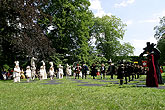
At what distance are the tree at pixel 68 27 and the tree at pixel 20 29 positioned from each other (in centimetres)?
716

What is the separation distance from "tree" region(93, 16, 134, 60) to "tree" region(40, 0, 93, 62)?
1994 cm

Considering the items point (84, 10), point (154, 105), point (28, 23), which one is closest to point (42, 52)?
point (28, 23)

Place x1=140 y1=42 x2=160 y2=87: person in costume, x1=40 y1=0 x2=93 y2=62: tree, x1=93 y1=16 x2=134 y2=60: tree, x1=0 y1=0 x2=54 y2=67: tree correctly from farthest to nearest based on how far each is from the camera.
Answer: x1=93 y1=16 x2=134 y2=60: tree < x1=40 y1=0 x2=93 y2=62: tree < x1=0 y1=0 x2=54 y2=67: tree < x1=140 y1=42 x2=160 y2=87: person in costume

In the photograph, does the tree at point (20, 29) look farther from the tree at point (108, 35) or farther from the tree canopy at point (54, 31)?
the tree at point (108, 35)

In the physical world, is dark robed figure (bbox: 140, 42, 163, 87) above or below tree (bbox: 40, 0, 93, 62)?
below

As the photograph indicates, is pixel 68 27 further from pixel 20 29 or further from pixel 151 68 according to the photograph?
pixel 151 68

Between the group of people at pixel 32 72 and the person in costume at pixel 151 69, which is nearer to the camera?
the person in costume at pixel 151 69

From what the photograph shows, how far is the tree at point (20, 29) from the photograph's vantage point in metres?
26.9

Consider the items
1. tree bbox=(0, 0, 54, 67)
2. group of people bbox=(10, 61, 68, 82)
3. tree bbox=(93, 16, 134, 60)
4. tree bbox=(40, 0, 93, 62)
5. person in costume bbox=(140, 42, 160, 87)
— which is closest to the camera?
person in costume bbox=(140, 42, 160, 87)

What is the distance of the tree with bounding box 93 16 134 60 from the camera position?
196 feet

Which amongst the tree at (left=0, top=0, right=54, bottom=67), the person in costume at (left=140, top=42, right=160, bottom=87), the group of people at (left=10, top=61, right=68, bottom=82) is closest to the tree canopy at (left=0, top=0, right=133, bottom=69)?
the tree at (left=0, top=0, right=54, bottom=67)

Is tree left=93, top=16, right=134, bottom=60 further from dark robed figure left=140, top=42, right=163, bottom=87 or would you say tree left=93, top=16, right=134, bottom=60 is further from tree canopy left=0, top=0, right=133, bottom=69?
dark robed figure left=140, top=42, right=163, bottom=87

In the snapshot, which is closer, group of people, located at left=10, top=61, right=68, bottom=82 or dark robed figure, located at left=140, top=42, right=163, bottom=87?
dark robed figure, located at left=140, top=42, right=163, bottom=87

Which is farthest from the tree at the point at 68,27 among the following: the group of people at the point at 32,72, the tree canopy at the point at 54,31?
the group of people at the point at 32,72
